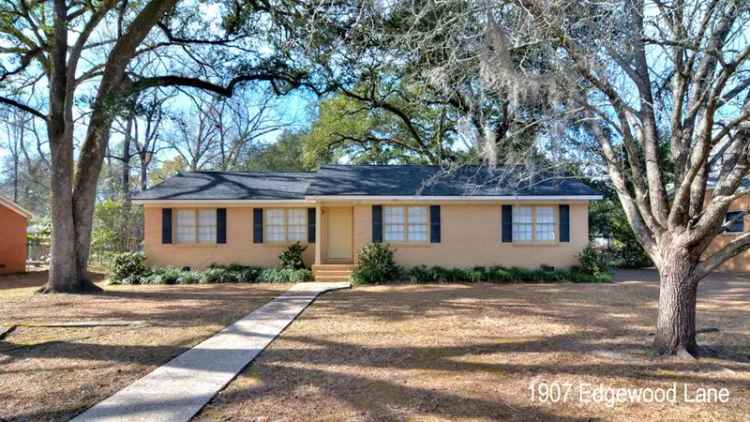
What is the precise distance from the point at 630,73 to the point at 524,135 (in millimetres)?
1980

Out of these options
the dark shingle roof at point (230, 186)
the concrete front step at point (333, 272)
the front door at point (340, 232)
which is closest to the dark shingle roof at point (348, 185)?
the dark shingle roof at point (230, 186)

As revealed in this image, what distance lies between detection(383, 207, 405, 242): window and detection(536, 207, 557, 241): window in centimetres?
439

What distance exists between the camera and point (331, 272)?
1336 centimetres

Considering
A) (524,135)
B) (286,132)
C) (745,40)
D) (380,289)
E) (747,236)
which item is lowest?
(380,289)

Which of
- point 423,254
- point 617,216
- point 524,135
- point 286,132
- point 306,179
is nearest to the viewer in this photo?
point 524,135

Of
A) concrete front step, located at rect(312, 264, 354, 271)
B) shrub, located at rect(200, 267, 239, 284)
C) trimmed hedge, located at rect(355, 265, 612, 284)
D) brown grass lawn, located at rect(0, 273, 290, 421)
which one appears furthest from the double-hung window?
shrub, located at rect(200, 267, 239, 284)

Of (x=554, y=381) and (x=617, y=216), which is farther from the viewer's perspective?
(x=617, y=216)

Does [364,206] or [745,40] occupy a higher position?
[745,40]

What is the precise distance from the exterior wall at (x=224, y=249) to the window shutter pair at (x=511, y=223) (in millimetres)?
6418

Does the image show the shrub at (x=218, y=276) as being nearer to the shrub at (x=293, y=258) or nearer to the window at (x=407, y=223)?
the shrub at (x=293, y=258)

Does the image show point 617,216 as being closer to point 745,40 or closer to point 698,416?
point 745,40

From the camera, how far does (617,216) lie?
1889 cm

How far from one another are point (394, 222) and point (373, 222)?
0.69m

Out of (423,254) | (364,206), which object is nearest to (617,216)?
(423,254)
